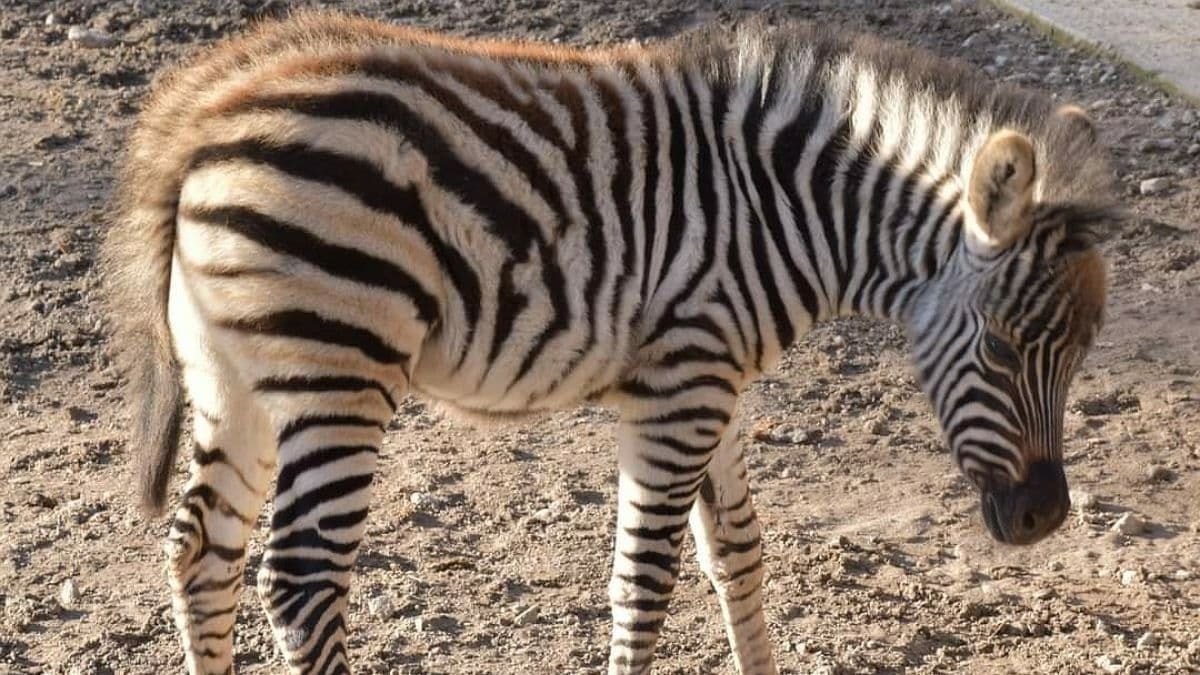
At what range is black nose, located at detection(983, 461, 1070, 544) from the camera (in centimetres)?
536

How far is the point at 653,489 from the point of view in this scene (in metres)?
5.48

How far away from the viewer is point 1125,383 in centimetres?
800

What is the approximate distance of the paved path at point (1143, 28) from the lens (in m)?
10.9

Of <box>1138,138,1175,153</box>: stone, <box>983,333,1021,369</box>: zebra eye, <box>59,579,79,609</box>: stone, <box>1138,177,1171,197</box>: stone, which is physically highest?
<box>983,333,1021,369</box>: zebra eye

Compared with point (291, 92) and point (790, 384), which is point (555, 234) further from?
point (790, 384)

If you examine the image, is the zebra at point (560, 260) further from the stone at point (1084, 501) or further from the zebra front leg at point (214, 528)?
the stone at point (1084, 501)

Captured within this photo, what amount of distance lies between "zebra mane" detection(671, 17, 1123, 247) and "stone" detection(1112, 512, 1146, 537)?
2057mm

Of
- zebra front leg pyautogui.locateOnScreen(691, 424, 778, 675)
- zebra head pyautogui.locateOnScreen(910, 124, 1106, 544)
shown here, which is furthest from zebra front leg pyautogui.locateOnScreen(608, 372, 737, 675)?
zebra head pyautogui.locateOnScreen(910, 124, 1106, 544)

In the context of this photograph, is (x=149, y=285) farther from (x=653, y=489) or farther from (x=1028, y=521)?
(x=1028, y=521)

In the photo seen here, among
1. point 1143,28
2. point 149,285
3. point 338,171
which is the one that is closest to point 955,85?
point 338,171

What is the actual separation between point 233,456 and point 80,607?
1495 millimetres

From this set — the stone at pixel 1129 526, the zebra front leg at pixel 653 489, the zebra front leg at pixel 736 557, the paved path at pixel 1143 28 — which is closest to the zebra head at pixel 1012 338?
the zebra front leg at pixel 653 489

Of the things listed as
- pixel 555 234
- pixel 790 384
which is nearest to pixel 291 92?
pixel 555 234

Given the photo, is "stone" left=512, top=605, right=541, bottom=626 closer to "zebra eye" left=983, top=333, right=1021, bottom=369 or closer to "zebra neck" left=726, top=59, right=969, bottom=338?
"zebra neck" left=726, top=59, right=969, bottom=338
